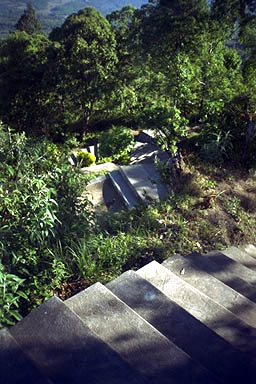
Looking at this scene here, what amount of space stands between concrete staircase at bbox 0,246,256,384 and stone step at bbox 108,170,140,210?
289cm

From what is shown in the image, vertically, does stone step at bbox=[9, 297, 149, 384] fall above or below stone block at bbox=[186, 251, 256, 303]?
above

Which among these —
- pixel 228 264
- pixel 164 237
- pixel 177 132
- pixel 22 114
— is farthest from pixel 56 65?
pixel 228 264

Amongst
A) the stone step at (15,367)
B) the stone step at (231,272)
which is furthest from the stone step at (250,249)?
the stone step at (15,367)

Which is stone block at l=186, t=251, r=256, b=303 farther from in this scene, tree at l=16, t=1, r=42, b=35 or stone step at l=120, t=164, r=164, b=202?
tree at l=16, t=1, r=42, b=35

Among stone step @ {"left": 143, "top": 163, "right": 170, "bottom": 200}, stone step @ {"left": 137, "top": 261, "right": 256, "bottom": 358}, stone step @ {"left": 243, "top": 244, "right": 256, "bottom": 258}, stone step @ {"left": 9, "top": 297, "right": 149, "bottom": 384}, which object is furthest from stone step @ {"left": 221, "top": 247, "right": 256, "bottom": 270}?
stone step @ {"left": 9, "top": 297, "right": 149, "bottom": 384}

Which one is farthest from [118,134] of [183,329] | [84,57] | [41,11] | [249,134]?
[41,11]

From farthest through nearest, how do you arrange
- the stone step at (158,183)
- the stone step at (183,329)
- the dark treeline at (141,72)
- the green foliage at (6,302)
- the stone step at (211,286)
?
1. the dark treeline at (141,72)
2. the stone step at (158,183)
3. the stone step at (211,286)
4. the green foliage at (6,302)
5. the stone step at (183,329)

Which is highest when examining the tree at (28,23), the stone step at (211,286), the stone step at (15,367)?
the tree at (28,23)

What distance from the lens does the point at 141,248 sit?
353 cm

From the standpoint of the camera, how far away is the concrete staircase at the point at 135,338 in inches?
67.6

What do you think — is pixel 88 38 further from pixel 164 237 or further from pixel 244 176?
pixel 164 237

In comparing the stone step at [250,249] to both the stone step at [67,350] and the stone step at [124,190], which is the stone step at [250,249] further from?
the stone step at [67,350]

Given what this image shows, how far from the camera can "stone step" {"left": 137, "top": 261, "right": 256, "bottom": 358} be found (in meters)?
2.24

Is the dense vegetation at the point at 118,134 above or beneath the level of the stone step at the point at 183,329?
above
